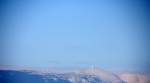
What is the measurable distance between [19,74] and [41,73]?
467mm

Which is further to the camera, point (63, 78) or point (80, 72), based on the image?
point (63, 78)

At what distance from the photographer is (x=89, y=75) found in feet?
22.6

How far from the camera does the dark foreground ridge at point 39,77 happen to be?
21.4ft

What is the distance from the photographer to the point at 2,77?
21.3 ft

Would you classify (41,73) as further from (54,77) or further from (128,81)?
(128,81)

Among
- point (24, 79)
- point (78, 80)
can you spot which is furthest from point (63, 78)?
point (24, 79)

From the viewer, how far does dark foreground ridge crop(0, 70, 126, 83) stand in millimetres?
6531

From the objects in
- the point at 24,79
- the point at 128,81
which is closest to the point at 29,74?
the point at 24,79

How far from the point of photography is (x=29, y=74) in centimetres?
675

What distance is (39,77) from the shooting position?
6.69 meters

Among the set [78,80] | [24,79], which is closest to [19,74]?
[24,79]

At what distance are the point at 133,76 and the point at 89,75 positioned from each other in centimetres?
78

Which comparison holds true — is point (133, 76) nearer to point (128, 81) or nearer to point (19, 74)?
point (128, 81)

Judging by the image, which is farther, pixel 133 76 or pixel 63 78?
pixel 63 78
